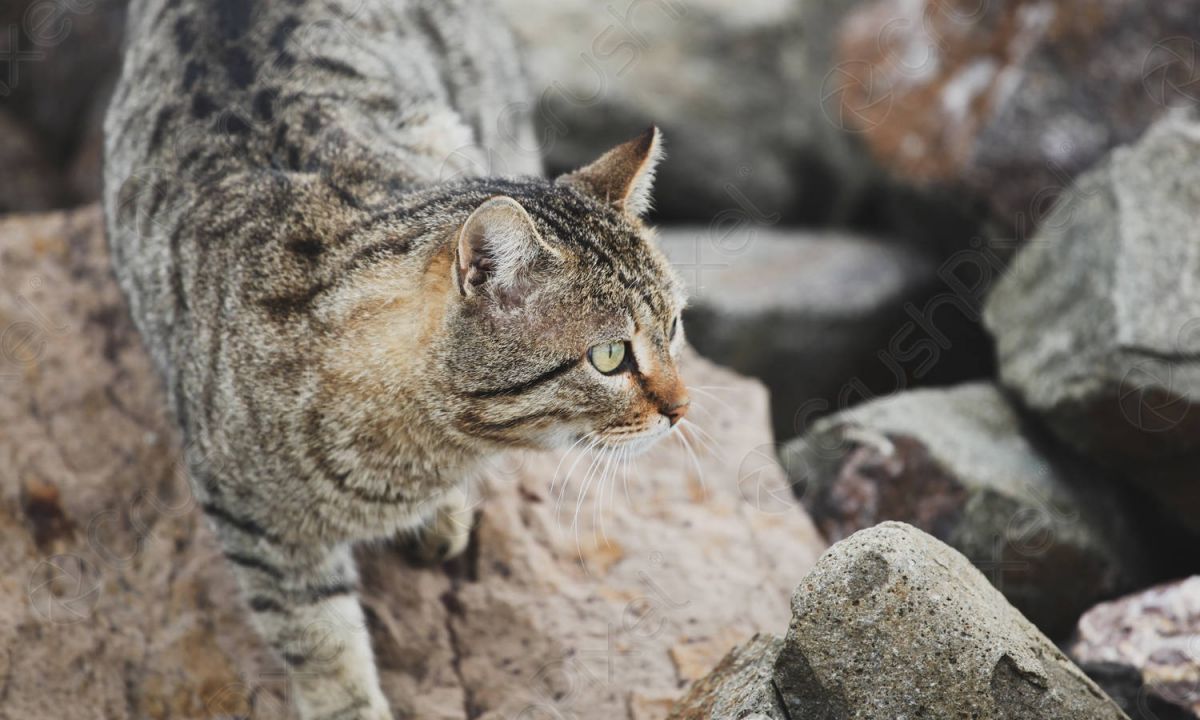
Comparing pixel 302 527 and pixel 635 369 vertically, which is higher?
pixel 635 369

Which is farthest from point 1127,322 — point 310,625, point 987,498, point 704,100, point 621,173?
point 704,100

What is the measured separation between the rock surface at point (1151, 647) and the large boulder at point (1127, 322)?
520 millimetres

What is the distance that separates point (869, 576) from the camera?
2402mm

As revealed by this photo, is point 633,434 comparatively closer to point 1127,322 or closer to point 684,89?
point 1127,322

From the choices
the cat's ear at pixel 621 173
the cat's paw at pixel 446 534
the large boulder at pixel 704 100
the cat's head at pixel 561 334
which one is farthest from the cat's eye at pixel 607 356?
the large boulder at pixel 704 100

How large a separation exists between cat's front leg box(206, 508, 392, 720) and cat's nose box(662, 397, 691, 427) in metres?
1.17

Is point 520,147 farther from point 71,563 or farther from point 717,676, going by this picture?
point 717,676

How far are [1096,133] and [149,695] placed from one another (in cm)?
472

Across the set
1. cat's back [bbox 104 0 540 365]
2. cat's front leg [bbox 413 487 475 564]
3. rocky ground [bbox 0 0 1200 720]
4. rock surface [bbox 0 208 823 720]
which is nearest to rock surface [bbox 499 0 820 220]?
rocky ground [bbox 0 0 1200 720]

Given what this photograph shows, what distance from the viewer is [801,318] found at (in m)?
5.85

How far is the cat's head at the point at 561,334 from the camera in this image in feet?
9.45

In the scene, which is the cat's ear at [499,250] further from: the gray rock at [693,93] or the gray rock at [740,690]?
the gray rock at [693,93]

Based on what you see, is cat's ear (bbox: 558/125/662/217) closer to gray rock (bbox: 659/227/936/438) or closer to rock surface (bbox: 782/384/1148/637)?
rock surface (bbox: 782/384/1148/637)

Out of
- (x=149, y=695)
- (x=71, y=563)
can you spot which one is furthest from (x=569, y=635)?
(x=71, y=563)
